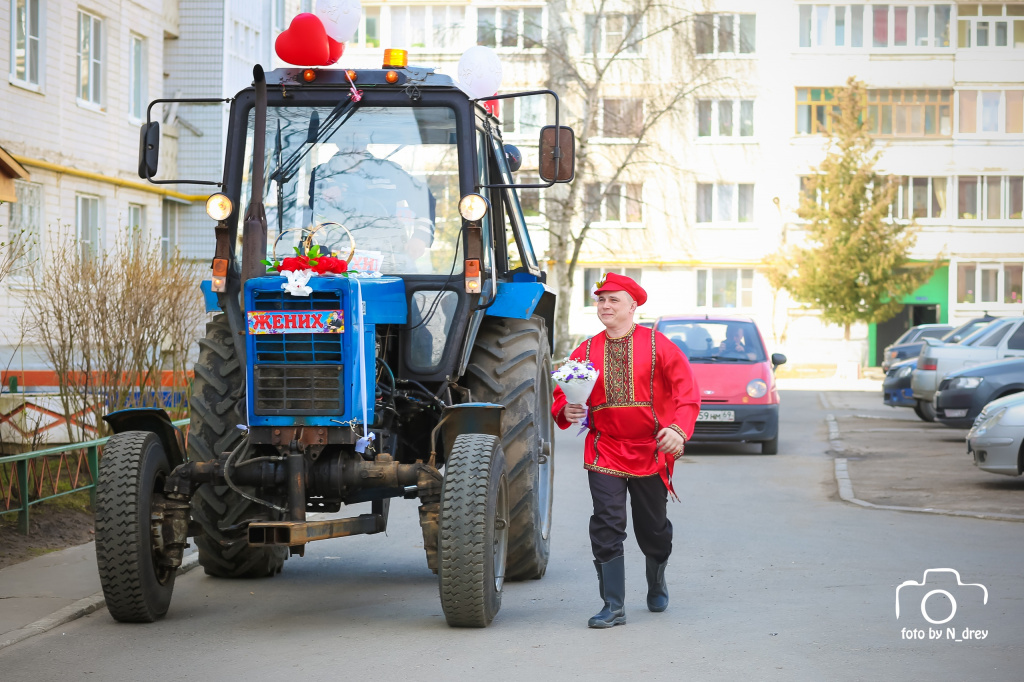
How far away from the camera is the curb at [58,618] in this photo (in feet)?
23.4

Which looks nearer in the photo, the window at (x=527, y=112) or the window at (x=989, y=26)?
the window at (x=527, y=112)

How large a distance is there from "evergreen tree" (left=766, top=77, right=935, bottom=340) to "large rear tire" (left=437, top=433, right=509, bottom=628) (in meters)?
42.2

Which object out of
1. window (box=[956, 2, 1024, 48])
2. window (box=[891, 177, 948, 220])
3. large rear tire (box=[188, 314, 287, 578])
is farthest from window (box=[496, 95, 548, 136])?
large rear tire (box=[188, 314, 287, 578])

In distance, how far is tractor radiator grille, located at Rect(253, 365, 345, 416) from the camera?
712 cm

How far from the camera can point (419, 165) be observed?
8.39 metres

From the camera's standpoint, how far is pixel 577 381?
23.5 ft

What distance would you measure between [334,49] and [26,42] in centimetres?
1494

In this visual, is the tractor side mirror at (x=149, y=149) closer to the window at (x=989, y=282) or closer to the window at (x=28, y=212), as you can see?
the window at (x=28, y=212)

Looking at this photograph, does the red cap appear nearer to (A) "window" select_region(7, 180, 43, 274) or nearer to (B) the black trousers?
(B) the black trousers

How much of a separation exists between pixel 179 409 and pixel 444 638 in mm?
8293

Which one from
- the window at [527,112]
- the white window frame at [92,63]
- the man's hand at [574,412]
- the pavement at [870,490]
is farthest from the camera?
the window at [527,112]

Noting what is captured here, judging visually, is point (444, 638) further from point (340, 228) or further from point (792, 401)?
point (792, 401)

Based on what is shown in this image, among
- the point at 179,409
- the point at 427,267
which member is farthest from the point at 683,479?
the point at 427,267

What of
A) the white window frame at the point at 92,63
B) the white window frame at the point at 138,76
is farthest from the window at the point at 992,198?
the white window frame at the point at 92,63
